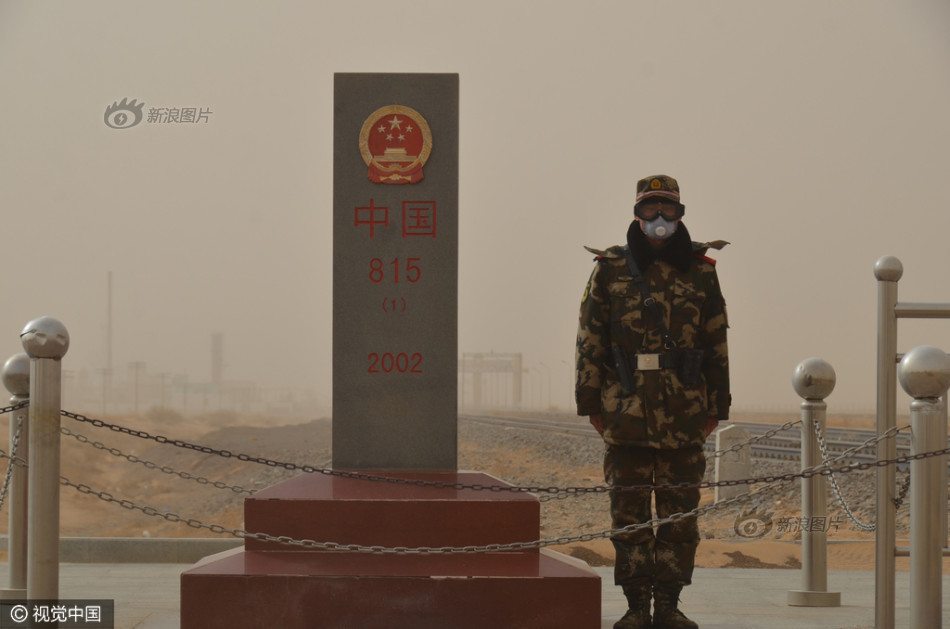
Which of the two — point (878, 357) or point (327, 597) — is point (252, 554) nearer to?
point (327, 597)

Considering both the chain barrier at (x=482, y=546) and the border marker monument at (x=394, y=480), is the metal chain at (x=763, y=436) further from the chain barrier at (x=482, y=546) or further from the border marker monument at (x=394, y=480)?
the border marker monument at (x=394, y=480)

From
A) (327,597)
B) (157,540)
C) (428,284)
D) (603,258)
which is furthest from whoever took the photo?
(157,540)

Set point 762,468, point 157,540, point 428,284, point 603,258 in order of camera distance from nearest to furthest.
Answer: point 603,258
point 428,284
point 157,540
point 762,468

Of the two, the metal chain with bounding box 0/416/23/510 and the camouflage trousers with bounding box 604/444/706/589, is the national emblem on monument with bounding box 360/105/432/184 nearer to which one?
the camouflage trousers with bounding box 604/444/706/589

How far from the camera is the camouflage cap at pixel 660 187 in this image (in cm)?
396


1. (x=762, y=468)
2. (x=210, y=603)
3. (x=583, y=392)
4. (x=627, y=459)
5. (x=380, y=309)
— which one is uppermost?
(x=380, y=309)

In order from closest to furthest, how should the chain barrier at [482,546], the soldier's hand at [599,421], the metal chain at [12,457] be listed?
the chain barrier at [482,546] → the soldier's hand at [599,421] → the metal chain at [12,457]

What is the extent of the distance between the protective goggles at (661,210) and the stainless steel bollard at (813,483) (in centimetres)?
150

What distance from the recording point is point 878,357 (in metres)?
4.28

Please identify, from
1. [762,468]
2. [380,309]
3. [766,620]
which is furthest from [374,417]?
[762,468]

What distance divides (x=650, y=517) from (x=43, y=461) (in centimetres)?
239

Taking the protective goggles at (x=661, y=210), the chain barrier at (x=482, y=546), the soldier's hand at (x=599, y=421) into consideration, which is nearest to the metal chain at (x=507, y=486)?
the chain barrier at (x=482, y=546)

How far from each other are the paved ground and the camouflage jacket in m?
0.97

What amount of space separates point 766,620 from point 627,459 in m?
1.23
